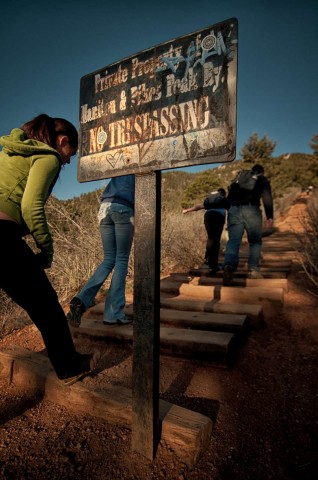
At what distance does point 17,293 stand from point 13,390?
3.61 ft

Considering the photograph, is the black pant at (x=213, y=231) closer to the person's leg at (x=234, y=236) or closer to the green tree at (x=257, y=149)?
the person's leg at (x=234, y=236)

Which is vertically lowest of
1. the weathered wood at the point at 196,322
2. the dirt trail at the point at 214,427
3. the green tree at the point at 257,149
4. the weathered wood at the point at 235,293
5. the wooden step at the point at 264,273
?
the dirt trail at the point at 214,427

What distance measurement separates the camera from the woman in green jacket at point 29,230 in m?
1.45

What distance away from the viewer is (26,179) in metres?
1.53

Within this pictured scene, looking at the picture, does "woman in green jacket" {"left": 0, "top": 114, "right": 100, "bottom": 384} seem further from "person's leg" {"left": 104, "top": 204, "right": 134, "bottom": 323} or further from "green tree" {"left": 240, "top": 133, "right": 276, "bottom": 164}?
"green tree" {"left": 240, "top": 133, "right": 276, "bottom": 164}

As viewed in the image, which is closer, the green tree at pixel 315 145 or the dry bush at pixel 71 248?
the dry bush at pixel 71 248

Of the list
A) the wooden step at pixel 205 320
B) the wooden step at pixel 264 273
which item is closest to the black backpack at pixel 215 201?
the wooden step at pixel 264 273

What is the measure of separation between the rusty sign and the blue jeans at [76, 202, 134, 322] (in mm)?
1044

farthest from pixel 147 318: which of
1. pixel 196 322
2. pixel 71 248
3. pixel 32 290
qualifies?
pixel 71 248

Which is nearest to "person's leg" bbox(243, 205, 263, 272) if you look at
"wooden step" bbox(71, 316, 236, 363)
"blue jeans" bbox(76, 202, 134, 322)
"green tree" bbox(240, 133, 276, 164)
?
A: "wooden step" bbox(71, 316, 236, 363)

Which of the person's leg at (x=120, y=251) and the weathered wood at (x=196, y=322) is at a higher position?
the person's leg at (x=120, y=251)

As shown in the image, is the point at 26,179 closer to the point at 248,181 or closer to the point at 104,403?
the point at 104,403

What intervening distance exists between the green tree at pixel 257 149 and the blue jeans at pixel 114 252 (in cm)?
2555

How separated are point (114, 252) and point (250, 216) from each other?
7.46 ft
